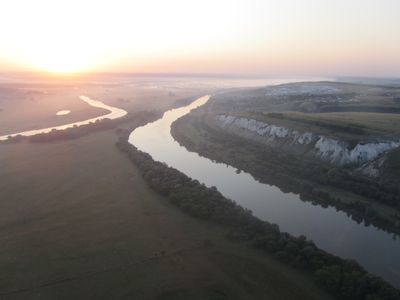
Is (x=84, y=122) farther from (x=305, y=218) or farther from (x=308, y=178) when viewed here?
(x=305, y=218)

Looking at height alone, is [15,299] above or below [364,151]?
below

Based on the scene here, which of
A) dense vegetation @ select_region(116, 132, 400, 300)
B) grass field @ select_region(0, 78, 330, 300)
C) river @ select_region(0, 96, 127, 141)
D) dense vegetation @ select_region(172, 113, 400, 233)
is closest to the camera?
dense vegetation @ select_region(116, 132, 400, 300)

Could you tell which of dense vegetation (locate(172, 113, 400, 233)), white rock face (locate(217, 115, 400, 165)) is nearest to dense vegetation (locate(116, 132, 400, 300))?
dense vegetation (locate(172, 113, 400, 233))

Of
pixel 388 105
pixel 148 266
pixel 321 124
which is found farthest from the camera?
pixel 388 105

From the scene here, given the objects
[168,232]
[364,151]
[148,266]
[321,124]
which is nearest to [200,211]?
[168,232]

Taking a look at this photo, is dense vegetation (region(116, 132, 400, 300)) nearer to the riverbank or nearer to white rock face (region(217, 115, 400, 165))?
the riverbank

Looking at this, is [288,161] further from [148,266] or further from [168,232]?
[148,266]
